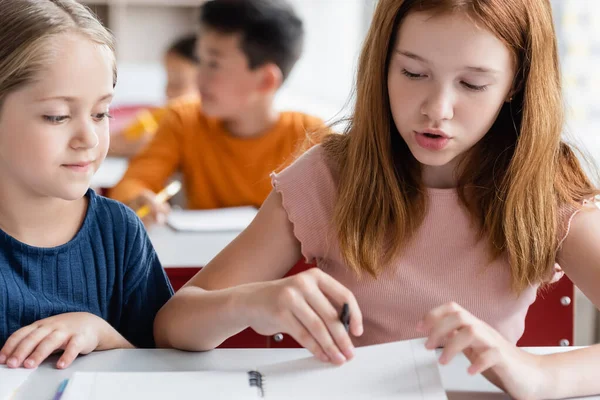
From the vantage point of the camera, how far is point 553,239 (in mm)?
1030

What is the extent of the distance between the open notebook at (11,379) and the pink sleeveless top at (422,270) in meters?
0.39

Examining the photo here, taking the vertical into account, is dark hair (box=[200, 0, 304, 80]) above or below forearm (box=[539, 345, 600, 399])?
above

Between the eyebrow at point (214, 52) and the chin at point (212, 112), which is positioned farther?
the eyebrow at point (214, 52)

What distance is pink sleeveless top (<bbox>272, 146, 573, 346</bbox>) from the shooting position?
107 centimetres

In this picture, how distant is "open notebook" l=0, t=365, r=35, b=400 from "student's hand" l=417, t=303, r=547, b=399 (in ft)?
1.30

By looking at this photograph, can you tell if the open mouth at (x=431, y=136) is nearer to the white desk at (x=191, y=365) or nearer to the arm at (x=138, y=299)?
the white desk at (x=191, y=365)

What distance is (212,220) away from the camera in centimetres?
182

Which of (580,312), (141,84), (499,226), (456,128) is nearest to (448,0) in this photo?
(456,128)

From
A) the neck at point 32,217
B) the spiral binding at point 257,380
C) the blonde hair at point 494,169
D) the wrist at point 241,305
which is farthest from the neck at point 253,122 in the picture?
the spiral binding at point 257,380

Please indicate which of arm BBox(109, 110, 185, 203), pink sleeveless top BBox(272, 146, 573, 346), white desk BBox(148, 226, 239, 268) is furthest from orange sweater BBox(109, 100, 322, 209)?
pink sleeveless top BBox(272, 146, 573, 346)

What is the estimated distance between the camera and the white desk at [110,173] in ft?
7.82

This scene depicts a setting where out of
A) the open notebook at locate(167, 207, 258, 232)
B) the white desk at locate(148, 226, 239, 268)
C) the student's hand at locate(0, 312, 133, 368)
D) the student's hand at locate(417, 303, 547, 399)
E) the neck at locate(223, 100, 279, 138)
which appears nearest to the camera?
the student's hand at locate(417, 303, 547, 399)

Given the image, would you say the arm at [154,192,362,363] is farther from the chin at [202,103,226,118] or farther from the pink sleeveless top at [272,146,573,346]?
the chin at [202,103,226,118]

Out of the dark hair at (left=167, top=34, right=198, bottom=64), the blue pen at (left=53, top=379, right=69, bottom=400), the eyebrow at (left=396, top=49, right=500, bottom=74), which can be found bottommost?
the blue pen at (left=53, top=379, right=69, bottom=400)
